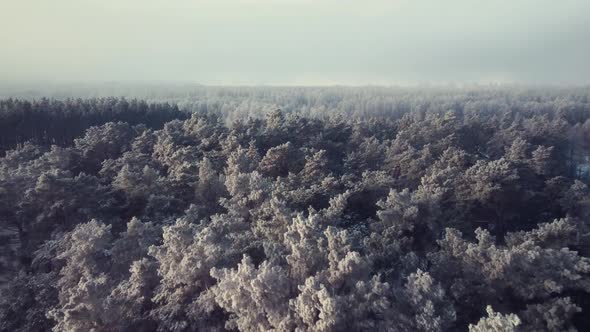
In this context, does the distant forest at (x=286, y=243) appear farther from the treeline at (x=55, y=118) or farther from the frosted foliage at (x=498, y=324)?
the treeline at (x=55, y=118)

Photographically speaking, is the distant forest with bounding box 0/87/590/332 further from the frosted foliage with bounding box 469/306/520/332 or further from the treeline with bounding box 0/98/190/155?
the treeline with bounding box 0/98/190/155

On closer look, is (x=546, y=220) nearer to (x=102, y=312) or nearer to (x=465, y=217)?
(x=465, y=217)

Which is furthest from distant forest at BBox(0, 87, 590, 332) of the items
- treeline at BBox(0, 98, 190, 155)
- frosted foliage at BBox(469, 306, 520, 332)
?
treeline at BBox(0, 98, 190, 155)

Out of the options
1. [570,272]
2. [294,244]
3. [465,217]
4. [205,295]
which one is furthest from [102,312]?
[465,217]

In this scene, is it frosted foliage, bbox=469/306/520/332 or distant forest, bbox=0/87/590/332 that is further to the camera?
distant forest, bbox=0/87/590/332

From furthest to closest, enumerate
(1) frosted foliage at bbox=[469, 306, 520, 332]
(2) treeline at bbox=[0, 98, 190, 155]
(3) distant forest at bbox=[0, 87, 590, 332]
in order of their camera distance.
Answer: (2) treeline at bbox=[0, 98, 190, 155] → (3) distant forest at bbox=[0, 87, 590, 332] → (1) frosted foliage at bbox=[469, 306, 520, 332]

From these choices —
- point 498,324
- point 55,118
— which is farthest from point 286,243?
point 55,118
